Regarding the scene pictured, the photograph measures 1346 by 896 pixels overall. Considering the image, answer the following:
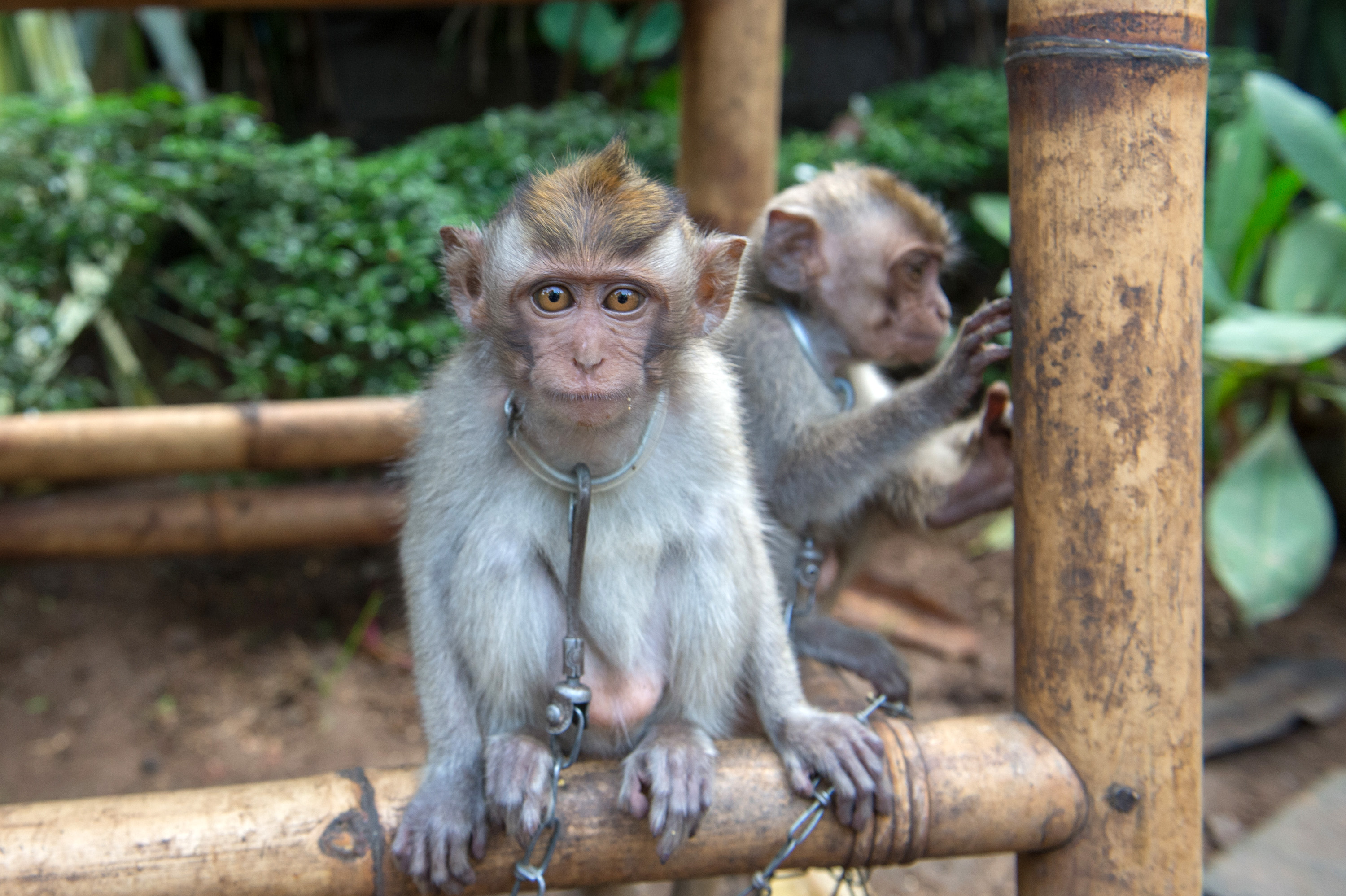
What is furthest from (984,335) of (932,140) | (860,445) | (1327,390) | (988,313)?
(932,140)

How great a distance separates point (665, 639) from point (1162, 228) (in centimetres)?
133

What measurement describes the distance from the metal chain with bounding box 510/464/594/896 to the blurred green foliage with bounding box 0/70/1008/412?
104 inches

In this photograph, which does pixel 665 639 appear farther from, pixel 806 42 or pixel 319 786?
pixel 806 42

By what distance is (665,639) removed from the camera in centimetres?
237

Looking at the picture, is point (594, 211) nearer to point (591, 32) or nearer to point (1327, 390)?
point (1327, 390)

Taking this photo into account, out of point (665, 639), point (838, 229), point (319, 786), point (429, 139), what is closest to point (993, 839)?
point (665, 639)

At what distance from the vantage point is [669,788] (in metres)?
1.98

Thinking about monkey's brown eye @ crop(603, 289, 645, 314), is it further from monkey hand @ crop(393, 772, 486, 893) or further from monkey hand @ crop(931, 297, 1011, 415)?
monkey hand @ crop(393, 772, 486, 893)

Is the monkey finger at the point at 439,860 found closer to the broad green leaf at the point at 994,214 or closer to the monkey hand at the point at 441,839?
the monkey hand at the point at 441,839

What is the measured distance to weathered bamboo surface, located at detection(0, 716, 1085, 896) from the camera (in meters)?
1.86

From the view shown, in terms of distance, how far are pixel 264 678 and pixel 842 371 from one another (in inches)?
129

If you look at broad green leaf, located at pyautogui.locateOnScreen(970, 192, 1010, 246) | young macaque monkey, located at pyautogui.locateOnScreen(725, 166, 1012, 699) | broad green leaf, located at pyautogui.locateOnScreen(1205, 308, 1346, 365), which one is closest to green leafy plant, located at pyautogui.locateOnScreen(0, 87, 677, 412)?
young macaque monkey, located at pyautogui.locateOnScreen(725, 166, 1012, 699)

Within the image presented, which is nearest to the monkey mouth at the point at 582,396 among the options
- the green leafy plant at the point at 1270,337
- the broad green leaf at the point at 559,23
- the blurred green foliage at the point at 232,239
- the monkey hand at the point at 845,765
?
the monkey hand at the point at 845,765

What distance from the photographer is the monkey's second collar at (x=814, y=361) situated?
3059 mm
